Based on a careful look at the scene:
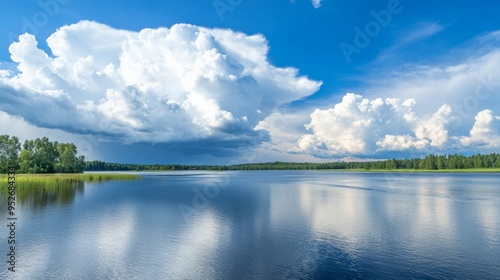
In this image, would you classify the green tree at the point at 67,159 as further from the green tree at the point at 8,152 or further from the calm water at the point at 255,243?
the calm water at the point at 255,243

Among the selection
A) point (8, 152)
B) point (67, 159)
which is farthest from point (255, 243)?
point (67, 159)

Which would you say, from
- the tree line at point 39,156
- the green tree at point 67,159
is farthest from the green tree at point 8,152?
the green tree at point 67,159

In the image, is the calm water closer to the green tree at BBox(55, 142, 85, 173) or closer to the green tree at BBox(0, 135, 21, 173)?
the green tree at BBox(0, 135, 21, 173)

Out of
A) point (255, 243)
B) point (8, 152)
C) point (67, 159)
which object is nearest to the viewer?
point (255, 243)

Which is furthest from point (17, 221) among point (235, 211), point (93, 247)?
point (235, 211)

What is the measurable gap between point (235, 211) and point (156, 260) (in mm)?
24262

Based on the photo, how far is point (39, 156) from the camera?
422 ft

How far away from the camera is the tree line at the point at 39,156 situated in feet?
383

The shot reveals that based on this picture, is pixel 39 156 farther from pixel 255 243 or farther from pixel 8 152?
pixel 255 243

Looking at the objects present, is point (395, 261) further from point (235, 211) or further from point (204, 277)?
point (235, 211)

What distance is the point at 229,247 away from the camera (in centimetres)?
2809

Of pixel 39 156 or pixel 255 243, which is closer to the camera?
pixel 255 243

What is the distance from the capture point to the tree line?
117 metres

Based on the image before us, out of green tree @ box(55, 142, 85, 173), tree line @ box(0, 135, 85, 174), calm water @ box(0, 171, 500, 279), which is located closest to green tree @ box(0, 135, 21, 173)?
tree line @ box(0, 135, 85, 174)
